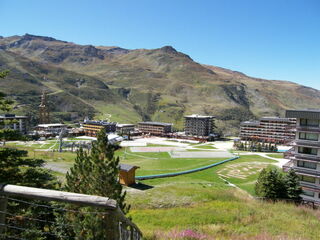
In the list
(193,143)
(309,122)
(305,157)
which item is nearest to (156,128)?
(193,143)

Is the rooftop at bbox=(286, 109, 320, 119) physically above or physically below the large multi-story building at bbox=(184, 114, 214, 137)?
above

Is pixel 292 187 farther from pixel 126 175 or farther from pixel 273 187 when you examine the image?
pixel 126 175

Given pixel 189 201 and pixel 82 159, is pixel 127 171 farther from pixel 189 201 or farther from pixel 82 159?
pixel 82 159

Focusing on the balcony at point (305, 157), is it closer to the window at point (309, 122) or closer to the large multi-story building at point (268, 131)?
the window at point (309, 122)

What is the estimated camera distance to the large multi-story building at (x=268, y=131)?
12675 cm

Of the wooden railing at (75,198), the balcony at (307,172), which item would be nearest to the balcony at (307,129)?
the balcony at (307,172)

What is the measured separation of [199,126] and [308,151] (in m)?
112

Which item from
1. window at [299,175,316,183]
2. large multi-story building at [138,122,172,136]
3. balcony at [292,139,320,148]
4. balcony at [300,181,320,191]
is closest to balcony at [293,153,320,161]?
balcony at [292,139,320,148]

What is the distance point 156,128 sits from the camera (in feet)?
501

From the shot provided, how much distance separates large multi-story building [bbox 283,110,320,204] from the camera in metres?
34.4

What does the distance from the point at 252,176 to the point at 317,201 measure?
72.7 feet

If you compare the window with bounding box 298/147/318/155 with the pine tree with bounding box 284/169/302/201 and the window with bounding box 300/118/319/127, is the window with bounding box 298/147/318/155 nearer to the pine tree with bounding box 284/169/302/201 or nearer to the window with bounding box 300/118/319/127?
the window with bounding box 300/118/319/127

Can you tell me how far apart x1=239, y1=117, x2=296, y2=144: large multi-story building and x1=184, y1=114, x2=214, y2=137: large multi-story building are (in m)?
20.2

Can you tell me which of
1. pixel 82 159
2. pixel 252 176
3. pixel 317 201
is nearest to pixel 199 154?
pixel 252 176
